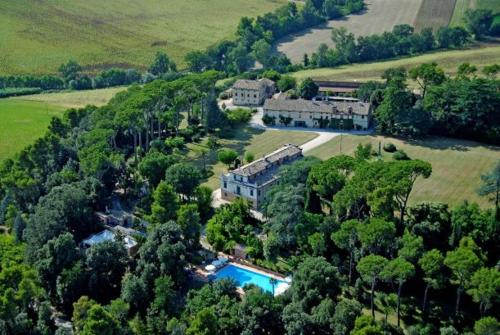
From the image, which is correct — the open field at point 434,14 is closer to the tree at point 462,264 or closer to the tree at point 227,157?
the tree at point 227,157

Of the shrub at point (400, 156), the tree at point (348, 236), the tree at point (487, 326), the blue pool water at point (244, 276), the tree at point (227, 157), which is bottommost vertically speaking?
the blue pool water at point (244, 276)

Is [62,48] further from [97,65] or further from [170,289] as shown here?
[170,289]

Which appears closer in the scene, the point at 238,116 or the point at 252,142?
the point at 252,142

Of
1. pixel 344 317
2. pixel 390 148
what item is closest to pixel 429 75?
pixel 390 148

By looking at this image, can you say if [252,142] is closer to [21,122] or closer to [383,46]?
[21,122]

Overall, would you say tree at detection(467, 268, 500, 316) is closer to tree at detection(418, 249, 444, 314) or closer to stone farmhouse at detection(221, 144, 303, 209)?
tree at detection(418, 249, 444, 314)

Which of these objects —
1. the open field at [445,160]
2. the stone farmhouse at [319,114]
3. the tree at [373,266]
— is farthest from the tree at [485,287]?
the stone farmhouse at [319,114]
